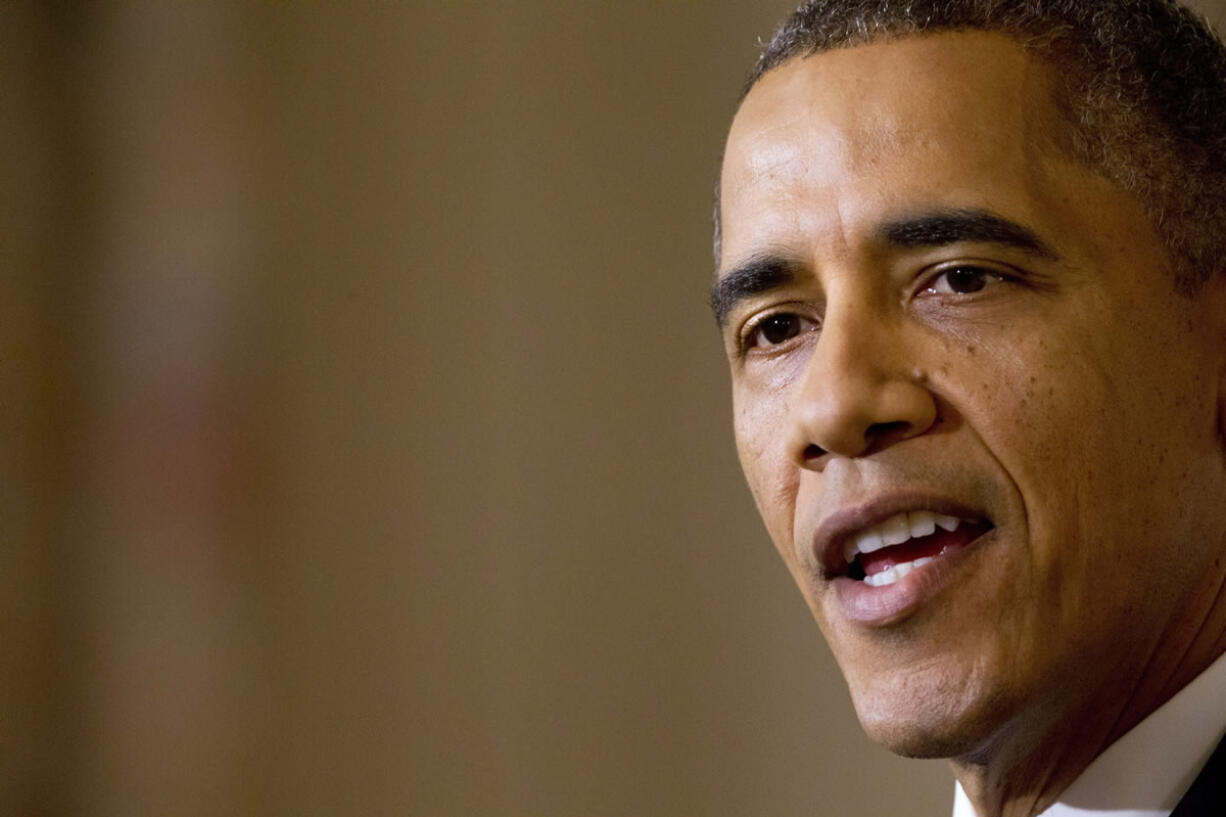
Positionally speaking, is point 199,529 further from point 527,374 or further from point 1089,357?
point 1089,357

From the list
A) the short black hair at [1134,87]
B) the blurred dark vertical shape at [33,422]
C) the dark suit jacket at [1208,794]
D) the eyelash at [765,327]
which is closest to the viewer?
the dark suit jacket at [1208,794]

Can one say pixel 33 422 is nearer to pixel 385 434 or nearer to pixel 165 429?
pixel 165 429

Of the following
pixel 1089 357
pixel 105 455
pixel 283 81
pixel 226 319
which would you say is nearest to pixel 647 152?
pixel 283 81

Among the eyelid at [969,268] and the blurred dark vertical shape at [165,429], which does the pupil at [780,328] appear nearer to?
the eyelid at [969,268]

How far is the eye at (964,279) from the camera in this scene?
46.4 inches

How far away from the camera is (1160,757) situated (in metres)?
1.20

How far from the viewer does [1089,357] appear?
1.15m

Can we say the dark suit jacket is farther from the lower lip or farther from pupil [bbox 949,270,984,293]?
pupil [bbox 949,270,984,293]

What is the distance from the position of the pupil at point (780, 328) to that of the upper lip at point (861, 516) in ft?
0.73

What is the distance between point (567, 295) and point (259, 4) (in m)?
0.81

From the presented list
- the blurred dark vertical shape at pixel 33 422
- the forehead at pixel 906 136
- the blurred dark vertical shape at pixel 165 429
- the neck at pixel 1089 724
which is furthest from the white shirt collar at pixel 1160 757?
the blurred dark vertical shape at pixel 33 422

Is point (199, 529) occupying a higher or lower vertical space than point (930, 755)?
higher

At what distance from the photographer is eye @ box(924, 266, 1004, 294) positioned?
1180 millimetres

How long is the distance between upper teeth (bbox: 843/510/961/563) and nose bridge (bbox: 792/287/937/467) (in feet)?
0.22
